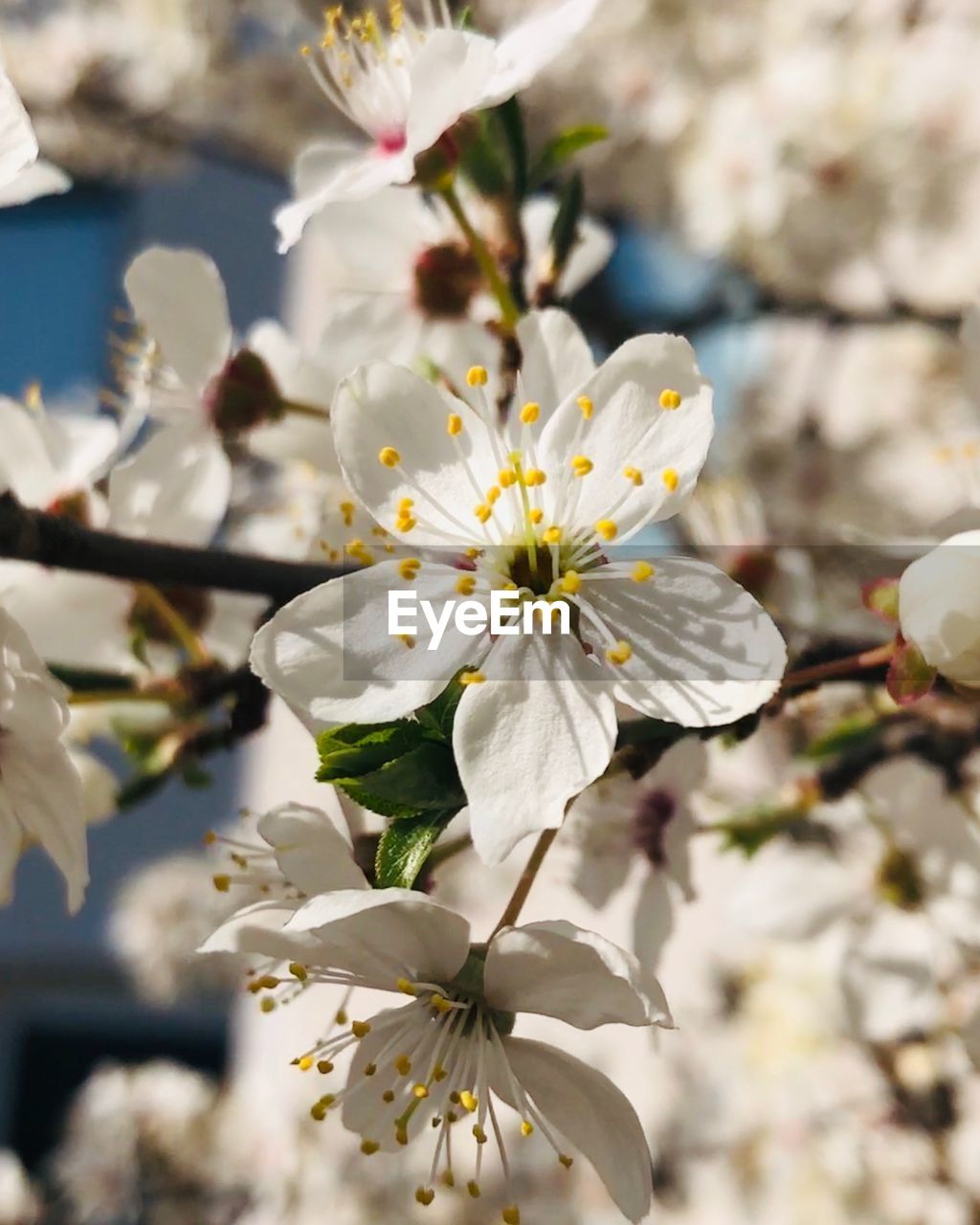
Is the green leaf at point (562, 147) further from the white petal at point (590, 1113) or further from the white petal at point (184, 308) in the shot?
the white petal at point (590, 1113)

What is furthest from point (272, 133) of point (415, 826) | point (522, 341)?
point (415, 826)

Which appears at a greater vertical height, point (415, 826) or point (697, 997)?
point (415, 826)

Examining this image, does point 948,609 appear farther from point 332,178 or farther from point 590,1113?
point 332,178

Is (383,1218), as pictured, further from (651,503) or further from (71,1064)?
(71,1064)

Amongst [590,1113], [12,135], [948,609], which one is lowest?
[590,1113]

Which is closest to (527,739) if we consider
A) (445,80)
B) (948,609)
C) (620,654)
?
(620,654)

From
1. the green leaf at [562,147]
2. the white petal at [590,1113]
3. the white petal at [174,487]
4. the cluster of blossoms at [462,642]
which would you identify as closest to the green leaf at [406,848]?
the cluster of blossoms at [462,642]
